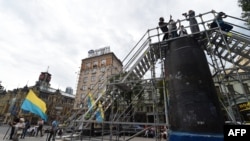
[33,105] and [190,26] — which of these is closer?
[190,26]

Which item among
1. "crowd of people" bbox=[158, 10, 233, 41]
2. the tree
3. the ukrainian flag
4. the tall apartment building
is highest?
the tall apartment building

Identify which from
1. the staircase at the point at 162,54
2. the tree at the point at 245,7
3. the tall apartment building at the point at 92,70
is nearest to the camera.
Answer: the staircase at the point at 162,54

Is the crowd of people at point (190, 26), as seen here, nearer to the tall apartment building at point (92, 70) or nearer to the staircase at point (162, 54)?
the staircase at point (162, 54)

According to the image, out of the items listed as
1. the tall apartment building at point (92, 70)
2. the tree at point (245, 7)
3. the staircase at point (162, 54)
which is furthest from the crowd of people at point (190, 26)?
the tall apartment building at point (92, 70)

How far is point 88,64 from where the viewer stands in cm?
5316

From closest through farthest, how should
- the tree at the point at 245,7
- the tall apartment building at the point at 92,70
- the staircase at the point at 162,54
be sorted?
the staircase at the point at 162,54 → the tree at the point at 245,7 → the tall apartment building at the point at 92,70

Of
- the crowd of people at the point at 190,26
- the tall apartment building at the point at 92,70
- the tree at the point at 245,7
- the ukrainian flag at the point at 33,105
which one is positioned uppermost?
the tall apartment building at the point at 92,70

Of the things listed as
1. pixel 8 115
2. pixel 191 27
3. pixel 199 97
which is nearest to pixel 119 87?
pixel 199 97

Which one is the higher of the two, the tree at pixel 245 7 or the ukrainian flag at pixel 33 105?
the tree at pixel 245 7

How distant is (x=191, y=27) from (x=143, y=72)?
404 cm

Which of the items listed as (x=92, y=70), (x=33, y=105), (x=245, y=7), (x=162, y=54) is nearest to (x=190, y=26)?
(x=162, y=54)

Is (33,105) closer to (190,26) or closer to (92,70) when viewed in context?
(190,26)

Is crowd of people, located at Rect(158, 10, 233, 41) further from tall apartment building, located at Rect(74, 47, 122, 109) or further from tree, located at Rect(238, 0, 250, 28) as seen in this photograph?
tall apartment building, located at Rect(74, 47, 122, 109)

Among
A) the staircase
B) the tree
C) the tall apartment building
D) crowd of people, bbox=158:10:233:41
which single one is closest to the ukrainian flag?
the staircase
